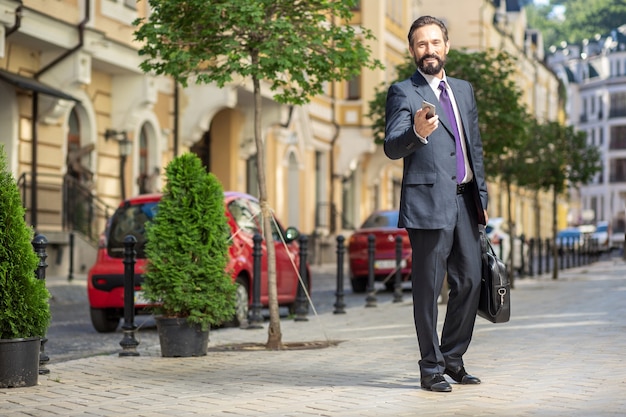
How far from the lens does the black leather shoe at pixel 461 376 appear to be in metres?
8.50

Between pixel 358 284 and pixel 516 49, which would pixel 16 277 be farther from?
A: pixel 516 49

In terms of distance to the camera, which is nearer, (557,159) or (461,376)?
(461,376)

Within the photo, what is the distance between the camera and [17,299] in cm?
912

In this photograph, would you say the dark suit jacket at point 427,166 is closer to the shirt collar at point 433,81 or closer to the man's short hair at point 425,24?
the shirt collar at point 433,81

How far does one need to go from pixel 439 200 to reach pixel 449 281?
1.67 feet

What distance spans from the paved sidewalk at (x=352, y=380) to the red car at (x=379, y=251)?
10.1 m

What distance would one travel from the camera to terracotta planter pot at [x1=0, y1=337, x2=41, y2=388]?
9023mm

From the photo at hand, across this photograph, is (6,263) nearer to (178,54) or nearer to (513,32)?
(178,54)

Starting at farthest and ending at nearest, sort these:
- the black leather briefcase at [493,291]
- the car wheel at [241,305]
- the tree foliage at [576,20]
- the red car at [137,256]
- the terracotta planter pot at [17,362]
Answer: the tree foliage at [576,20]
the car wheel at [241,305]
the red car at [137,256]
the terracotta planter pot at [17,362]
the black leather briefcase at [493,291]

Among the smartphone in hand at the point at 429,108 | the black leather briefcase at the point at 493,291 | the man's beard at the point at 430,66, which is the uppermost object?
the man's beard at the point at 430,66

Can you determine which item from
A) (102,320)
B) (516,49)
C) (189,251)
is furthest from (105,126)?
(516,49)

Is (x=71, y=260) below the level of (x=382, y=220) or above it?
below

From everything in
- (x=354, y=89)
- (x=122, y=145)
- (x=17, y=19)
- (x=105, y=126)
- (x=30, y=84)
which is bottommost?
(x=122, y=145)

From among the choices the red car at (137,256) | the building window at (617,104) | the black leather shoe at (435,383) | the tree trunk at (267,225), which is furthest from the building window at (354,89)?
the building window at (617,104)
